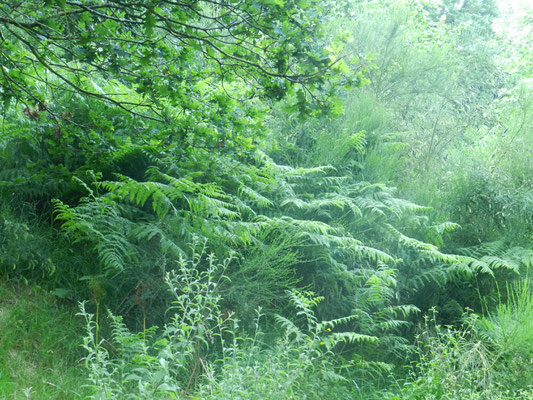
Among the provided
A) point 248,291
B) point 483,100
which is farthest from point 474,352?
point 483,100

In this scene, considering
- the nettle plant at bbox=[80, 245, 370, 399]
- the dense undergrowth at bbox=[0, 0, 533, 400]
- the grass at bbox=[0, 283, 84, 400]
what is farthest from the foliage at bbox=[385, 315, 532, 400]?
the grass at bbox=[0, 283, 84, 400]

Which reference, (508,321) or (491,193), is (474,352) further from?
(491,193)

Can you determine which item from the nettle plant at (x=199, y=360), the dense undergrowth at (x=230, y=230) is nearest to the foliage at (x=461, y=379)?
the dense undergrowth at (x=230, y=230)

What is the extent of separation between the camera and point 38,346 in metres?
4.12

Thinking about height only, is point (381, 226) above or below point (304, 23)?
below

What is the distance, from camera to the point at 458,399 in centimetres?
373

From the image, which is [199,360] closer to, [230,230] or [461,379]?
[230,230]

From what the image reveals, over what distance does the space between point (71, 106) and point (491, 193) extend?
192 inches

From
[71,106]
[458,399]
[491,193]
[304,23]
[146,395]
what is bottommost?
[458,399]

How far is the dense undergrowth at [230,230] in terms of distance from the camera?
3.45 meters

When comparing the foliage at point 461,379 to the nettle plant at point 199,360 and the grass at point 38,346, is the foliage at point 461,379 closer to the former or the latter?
the nettle plant at point 199,360

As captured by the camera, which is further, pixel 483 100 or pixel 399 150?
pixel 483 100

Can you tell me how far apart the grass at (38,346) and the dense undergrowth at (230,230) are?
2 centimetres

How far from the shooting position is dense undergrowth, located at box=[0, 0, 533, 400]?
3447 mm
